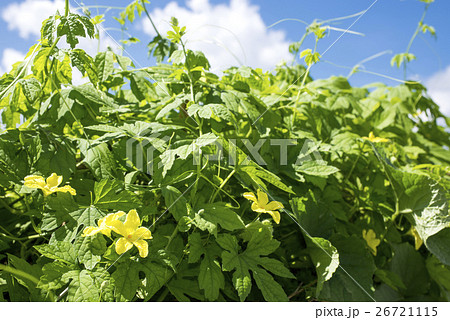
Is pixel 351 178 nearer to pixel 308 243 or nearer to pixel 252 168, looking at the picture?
pixel 308 243

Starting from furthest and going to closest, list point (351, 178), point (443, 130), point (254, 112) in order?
point (443, 130) → point (351, 178) → point (254, 112)

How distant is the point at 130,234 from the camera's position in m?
0.91

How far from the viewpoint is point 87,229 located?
905 millimetres

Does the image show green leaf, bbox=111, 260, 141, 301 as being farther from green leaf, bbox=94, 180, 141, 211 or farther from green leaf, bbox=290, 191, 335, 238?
green leaf, bbox=290, 191, 335, 238

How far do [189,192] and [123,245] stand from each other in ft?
0.94

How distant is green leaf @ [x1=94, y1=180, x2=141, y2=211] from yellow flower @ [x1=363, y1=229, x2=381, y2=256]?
96 centimetres

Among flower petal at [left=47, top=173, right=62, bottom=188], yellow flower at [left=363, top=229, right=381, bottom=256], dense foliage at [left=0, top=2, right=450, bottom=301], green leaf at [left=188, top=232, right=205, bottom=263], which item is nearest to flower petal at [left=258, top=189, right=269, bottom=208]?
dense foliage at [left=0, top=2, right=450, bottom=301]

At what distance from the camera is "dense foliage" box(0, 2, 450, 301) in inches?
38.8

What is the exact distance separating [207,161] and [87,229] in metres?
0.37

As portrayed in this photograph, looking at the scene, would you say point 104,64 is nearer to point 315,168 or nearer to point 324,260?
point 315,168

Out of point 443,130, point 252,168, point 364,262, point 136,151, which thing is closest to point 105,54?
point 136,151

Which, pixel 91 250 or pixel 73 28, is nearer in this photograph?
pixel 91 250

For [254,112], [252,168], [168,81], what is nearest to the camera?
[252,168]

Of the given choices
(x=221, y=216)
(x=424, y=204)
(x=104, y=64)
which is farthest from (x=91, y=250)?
(x=424, y=204)
